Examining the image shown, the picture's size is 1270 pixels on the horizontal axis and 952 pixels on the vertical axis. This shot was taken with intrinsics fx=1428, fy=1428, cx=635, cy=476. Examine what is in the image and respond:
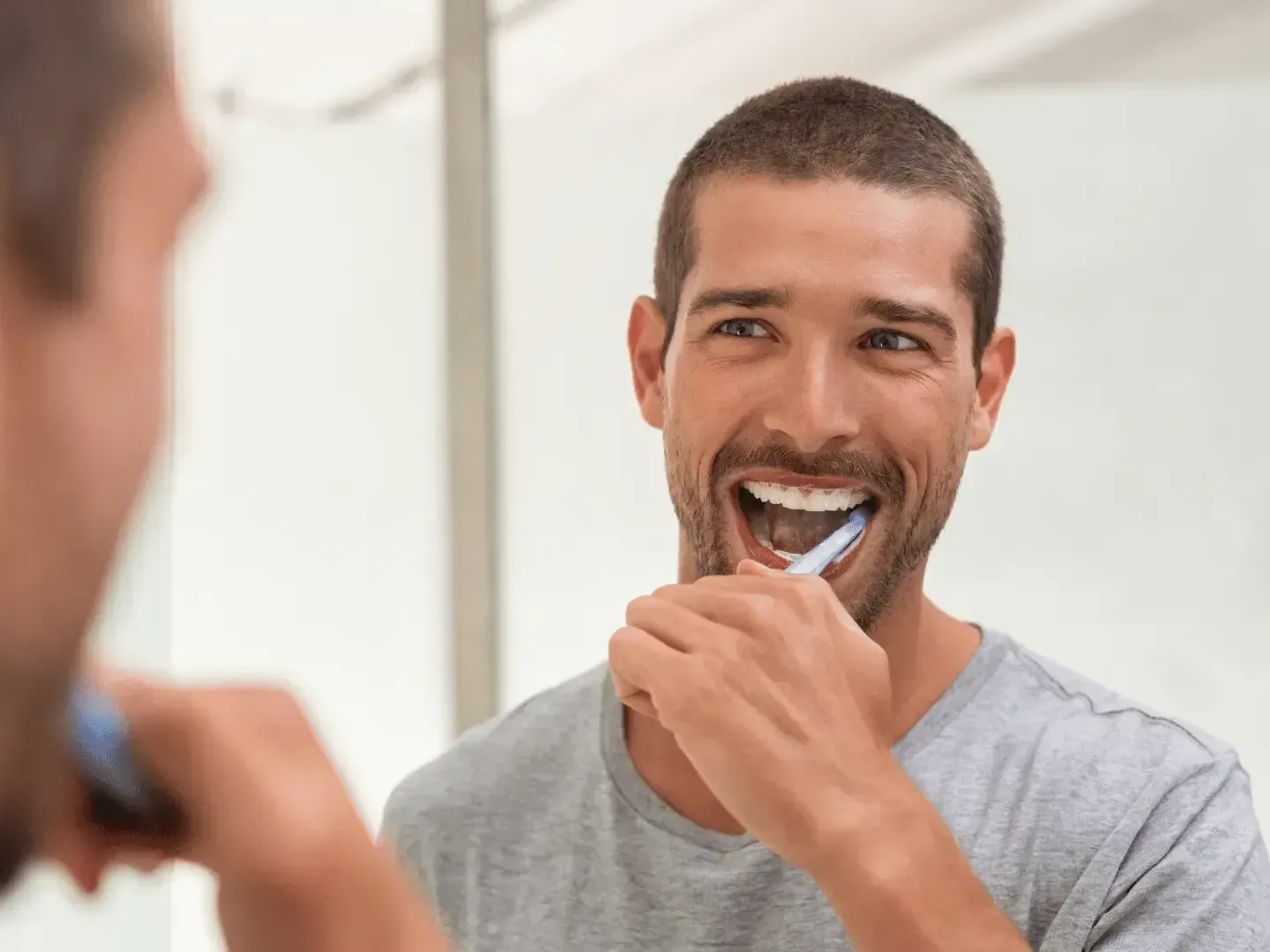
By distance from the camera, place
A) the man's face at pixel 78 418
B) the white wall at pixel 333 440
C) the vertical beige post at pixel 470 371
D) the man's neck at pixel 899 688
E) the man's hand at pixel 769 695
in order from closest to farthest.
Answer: the man's face at pixel 78 418 → the man's hand at pixel 769 695 → the man's neck at pixel 899 688 → the white wall at pixel 333 440 → the vertical beige post at pixel 470 371

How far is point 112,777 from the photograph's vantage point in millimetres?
209

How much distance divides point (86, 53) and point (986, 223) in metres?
0.65

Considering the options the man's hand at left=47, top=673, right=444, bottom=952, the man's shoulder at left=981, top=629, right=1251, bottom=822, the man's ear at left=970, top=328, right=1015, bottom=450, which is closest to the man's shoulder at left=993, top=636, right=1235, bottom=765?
the man's shoulder at left=981, top=629, right=1251, bottom=822

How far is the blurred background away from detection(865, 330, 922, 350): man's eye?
0.74 meters

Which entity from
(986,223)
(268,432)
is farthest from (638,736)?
(268,432)

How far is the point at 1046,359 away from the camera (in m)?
1.43

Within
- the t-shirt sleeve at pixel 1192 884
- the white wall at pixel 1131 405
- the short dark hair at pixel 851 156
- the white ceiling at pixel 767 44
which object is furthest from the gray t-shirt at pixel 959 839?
the white ceiling at pixel 767 44

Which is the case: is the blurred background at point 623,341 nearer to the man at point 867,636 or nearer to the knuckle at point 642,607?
the man at point 867,636

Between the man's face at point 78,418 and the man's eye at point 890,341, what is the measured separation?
1.88 feet

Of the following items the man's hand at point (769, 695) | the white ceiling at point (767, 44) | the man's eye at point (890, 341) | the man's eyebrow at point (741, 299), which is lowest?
the man's hand at point (769, 695)

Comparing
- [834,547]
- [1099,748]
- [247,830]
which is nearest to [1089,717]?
[1099,748]

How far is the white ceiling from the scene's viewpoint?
140 centimetres

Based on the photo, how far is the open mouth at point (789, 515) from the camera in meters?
0.74

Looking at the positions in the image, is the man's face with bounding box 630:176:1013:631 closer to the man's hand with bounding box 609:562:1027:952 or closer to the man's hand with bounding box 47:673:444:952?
the man's hand with bounding box 609:562:1027:952
